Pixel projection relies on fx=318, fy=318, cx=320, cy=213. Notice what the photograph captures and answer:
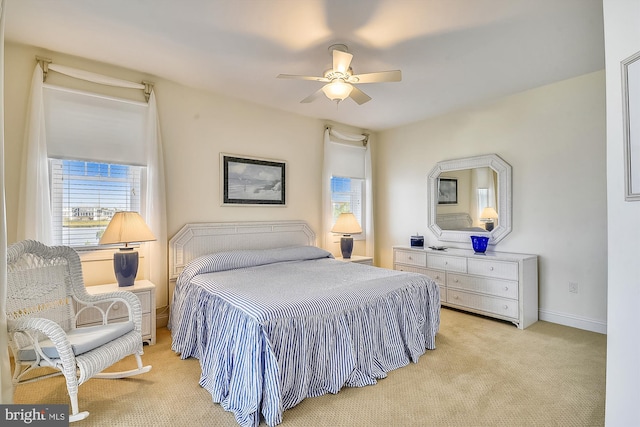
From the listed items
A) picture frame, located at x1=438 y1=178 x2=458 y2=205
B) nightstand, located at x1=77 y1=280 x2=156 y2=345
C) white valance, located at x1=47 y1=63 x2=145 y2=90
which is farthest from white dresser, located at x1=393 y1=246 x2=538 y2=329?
white valance, located at x1=47 y1=63 x2=145 y2=90

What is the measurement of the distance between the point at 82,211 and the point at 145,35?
174 cm

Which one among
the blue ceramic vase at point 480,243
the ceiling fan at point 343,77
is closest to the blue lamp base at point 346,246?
the blue ceramic vase at point 480,243

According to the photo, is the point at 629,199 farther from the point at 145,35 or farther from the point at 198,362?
the point at 145,35

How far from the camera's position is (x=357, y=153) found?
210 inches

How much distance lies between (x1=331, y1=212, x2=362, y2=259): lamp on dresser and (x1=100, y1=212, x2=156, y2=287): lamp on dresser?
8.24 ft

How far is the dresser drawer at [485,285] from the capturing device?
3560 millimetres

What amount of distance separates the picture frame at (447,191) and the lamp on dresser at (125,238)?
382cm

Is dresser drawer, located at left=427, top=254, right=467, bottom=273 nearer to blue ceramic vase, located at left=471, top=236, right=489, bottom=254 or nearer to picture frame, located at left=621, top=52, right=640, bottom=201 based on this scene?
blue ceramic vase, located at left=471, top=236, right=489, bottom=254

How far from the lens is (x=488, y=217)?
417 cm

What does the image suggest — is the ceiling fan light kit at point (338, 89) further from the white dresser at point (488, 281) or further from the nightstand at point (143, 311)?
the white dresser at point (488, 281)

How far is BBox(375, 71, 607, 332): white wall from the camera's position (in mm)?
3305

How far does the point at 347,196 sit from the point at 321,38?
298cm

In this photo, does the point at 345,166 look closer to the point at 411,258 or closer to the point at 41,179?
the point at 411,258

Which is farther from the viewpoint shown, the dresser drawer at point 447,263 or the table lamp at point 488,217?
the table lamp at point 488,217
